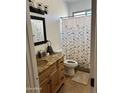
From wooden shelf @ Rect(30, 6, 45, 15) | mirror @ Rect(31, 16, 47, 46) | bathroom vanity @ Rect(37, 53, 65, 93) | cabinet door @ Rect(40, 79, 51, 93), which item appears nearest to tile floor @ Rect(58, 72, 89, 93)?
bathroom vanity @ Rect(37, 53, 65, 93)

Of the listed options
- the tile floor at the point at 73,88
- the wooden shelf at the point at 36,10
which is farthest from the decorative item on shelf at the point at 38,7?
the tile floor at the point at 73,88

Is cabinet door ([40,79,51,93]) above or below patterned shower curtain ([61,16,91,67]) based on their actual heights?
below

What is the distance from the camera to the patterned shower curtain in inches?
143

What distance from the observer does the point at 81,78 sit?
345 centimetres

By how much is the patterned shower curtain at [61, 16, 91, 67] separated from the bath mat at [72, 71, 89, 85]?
0.32m

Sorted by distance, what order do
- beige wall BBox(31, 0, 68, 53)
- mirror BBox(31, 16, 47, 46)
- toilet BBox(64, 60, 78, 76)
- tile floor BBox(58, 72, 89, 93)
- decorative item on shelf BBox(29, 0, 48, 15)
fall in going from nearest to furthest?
decorative item on shelf BBox(29, 0, 48, 15) → mirror BBox(31, 16, 47, 46) → tile floor BBox(58, 72, 89, 93) → beige wall BBox(31, 0, 68, 53) → toilet BBox(64, 60, 78, 76)

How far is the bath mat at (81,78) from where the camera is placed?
10.7 feet

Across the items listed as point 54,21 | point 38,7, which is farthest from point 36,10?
point 54,21

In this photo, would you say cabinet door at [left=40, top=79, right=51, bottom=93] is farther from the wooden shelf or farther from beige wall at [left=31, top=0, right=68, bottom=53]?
the wooden shelf
